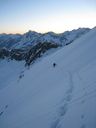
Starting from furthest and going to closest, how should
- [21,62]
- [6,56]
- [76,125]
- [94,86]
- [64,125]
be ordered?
[6,56], [21,62], [94,86], [64,125], [76,125]

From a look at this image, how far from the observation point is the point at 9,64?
85562 mm

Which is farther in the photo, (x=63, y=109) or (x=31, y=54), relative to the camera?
(x=31, y=54)

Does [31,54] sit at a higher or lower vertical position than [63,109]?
lower

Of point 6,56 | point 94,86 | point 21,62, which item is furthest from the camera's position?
point 6,56

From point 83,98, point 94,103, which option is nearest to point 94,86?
point 83,98

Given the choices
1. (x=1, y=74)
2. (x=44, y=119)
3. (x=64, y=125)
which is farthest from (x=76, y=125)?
(x=1, y=74)

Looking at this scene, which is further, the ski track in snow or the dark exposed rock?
the dark exposed rock

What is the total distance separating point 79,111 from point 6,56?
90.3m

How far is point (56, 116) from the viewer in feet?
36.7

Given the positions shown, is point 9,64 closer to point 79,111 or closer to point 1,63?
point 1,63

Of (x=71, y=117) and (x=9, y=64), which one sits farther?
(x=9, y=64)

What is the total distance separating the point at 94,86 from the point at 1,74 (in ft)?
205

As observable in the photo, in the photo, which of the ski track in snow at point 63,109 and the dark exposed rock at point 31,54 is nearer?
the ski track in snow at point 63,109

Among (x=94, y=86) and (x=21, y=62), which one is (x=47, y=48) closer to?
(x=21, y=62)
